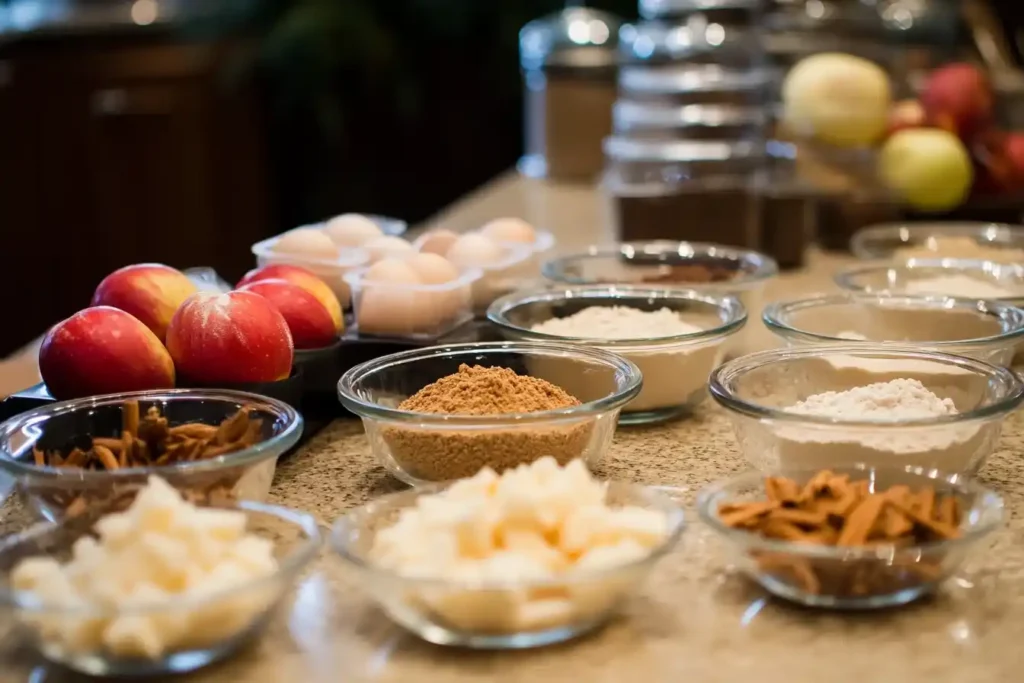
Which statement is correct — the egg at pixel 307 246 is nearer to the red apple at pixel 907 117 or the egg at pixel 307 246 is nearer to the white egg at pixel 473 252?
the white egg at pixel 473 252

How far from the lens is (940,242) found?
1.82m

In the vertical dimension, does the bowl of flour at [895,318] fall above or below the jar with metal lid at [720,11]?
below

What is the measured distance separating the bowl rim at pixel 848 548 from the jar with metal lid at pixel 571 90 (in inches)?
78.2

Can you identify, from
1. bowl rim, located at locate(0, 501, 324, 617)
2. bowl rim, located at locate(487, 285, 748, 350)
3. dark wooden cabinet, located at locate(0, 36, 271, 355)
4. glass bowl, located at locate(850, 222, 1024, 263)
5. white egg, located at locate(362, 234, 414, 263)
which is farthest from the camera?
dark wooden cabinet, located at locate(0, 36, 271, 355)

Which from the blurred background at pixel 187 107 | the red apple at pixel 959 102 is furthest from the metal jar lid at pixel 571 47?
the blurred background at pixel 187 107

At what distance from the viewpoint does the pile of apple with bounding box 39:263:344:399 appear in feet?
3.68

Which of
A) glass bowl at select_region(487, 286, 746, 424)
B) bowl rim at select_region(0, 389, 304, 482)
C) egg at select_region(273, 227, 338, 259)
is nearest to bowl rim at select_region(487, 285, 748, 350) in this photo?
glass bowl at select_region(487, 286, 746, 424)

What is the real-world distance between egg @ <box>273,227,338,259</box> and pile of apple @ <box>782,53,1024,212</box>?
1.03 metres

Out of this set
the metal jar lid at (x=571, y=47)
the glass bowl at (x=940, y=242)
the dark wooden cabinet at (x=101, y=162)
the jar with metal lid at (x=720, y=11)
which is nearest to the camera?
the glass bowl at (x=940, y=242)

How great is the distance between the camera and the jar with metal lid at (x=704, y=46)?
2176mm

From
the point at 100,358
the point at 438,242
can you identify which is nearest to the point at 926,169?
the point at 438,242

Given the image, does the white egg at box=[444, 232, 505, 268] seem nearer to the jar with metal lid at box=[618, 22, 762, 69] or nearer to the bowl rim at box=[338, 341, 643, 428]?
the bowl rim at box=[338, 341, 643, 428]

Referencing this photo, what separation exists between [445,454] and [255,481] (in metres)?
0.17

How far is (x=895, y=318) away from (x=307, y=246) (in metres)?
0.69
